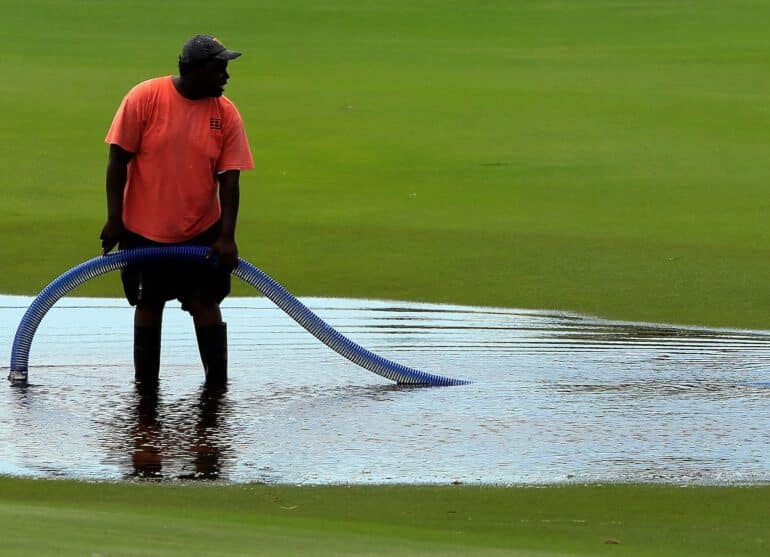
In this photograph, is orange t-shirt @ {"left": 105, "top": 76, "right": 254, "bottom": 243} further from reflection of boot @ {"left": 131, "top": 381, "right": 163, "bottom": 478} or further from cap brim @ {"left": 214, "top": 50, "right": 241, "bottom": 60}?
reflection of boot @ {"left": 131, "top": 381, "right": 163, "bottom": 478}

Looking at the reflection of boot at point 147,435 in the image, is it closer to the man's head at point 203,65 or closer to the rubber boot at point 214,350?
the rubber boot at point 214,350

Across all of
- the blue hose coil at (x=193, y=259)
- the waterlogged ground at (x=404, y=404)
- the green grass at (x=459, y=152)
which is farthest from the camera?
the green grass at (x=459, y=152)

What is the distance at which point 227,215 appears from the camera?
7863mm

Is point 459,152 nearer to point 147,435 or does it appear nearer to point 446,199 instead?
point 446,199

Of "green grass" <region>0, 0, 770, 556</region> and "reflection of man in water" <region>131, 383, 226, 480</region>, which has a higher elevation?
"green grass" <region>0, 0, 770, 556</region>

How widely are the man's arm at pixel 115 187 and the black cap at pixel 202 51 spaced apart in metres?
0.50

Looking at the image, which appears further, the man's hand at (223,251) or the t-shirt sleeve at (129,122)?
the man's hand at (223,251)

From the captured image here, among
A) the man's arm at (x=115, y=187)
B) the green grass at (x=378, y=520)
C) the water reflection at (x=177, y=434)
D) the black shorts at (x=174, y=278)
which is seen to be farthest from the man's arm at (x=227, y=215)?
the green grass at (x=378, y=520)

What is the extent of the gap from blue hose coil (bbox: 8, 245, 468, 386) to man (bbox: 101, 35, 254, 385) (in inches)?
2.6

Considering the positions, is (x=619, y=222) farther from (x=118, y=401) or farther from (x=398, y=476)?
(x=398, y=476)

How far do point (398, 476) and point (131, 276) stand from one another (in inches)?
92.4

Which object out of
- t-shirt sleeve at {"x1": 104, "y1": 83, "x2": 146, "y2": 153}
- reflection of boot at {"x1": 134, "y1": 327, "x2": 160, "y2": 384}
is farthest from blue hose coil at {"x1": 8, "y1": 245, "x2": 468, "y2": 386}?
t-shirt sleeve at {"x1": 104, "y1": 83, "x2": 146, "y2": 153}

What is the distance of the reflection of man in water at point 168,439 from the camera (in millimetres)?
6219

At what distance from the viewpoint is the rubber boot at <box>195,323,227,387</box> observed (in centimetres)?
798
